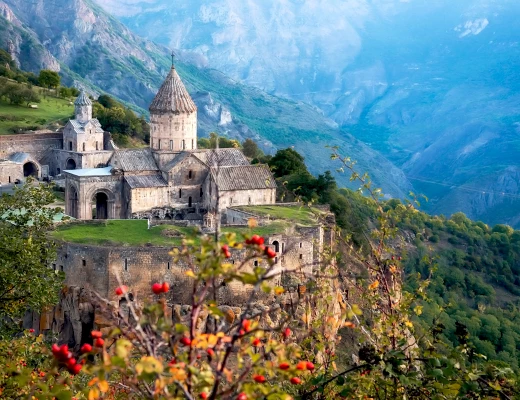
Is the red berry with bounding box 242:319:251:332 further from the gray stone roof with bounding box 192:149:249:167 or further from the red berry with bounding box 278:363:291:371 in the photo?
the gray stone roof with bounding box 192:149:249:167

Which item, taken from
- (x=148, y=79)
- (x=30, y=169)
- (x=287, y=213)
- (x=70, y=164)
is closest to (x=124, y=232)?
(x=287, y=213)

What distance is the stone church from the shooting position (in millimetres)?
31531

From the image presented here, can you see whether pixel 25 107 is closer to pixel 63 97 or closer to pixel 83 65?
pixel 63 97

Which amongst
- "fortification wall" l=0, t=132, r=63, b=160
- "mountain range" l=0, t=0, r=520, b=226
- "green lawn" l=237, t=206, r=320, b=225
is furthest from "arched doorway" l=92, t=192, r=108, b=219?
"mountain range" l=0, t=0, r=520, b=226

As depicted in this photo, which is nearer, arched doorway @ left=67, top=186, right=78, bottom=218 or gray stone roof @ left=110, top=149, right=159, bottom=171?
arched doorway @ left=67, top=186, right=78, bottom=218

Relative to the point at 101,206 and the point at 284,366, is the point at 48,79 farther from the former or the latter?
the point at 284,366

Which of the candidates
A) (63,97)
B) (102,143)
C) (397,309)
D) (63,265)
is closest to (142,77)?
(63,97)

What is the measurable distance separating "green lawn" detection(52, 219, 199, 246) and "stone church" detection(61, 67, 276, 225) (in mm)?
3506

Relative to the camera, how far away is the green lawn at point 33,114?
48062mm

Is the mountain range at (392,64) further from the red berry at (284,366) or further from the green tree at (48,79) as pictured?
the red berry at (284,366)

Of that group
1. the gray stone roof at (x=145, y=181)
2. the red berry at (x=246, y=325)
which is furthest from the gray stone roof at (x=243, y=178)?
the red berry at (x=246, y=325)

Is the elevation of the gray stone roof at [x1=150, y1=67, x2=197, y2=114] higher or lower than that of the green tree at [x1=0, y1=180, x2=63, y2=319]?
higher

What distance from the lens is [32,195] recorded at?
1703 centimetres

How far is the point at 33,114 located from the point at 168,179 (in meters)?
22.1
